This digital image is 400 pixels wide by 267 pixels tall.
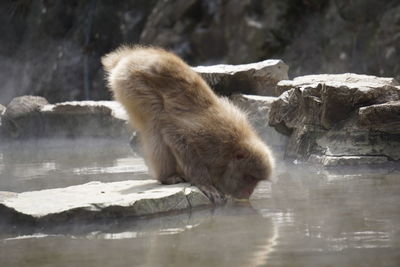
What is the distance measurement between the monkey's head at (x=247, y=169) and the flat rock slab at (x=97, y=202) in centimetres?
27

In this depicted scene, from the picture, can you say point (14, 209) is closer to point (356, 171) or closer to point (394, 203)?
point (394, 203)

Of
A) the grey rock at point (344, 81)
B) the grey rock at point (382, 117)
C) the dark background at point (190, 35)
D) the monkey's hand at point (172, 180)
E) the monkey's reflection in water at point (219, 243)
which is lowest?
the monkey's reflection in water at point (219, 243)

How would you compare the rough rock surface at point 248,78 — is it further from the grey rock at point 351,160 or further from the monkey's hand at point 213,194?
the monkey's hand at point 213,194

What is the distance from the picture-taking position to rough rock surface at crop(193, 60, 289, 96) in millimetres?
8797

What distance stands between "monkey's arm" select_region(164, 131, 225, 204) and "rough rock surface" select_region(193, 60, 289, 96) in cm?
354

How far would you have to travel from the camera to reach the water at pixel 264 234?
3422mm

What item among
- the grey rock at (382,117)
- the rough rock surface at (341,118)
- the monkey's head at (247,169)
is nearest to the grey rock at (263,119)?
the rough rock surface at (341,118)

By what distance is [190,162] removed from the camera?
5285mm

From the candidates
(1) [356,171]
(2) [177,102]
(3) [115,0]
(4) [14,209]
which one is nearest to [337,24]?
(3) [115,0]

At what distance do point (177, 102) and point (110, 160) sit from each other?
2.53 m

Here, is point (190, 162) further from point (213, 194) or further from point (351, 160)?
point (351, 160)

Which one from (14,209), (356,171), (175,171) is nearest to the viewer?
(14,209)

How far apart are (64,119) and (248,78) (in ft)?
9.47

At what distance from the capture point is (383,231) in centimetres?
378
